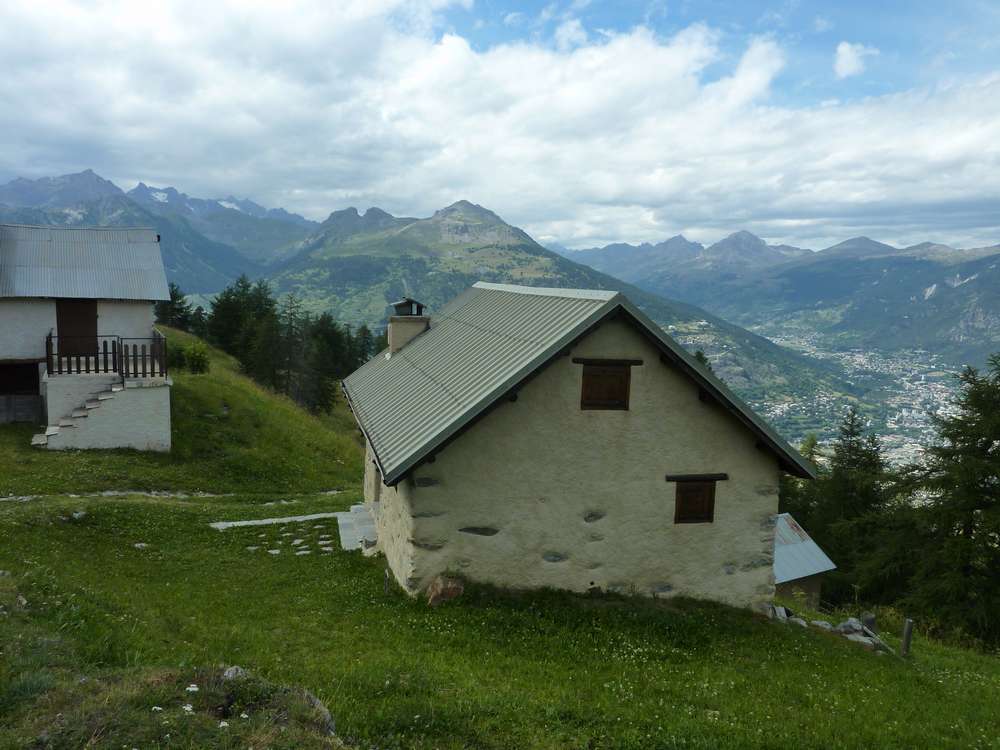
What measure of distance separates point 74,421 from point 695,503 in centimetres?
2481

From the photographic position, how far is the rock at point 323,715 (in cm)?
734

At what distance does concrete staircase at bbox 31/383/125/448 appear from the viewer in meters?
26.3

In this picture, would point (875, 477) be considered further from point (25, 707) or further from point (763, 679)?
point (25, 707)

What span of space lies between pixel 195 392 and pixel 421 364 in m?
19.5

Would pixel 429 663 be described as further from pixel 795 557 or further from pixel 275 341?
pixel 275 341

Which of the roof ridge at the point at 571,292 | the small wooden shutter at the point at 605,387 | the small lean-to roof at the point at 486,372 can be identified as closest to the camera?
the small lean-to roof at the point at 486,372

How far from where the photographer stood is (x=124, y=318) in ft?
100.0

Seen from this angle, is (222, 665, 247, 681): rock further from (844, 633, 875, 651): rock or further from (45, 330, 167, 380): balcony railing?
(45, 330, 167, 380): balcony railing

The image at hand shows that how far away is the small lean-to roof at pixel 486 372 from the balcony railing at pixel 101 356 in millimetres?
12997

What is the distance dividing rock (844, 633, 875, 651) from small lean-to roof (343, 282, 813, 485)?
4220 mm

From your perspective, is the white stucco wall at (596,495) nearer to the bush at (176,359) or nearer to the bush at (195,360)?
the bush at (195,360)

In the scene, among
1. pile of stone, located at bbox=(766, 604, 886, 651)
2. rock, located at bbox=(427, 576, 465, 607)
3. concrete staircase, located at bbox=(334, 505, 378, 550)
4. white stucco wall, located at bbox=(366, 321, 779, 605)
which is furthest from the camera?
concrete staircase, located at bbox=(334, 505, 378, 550)

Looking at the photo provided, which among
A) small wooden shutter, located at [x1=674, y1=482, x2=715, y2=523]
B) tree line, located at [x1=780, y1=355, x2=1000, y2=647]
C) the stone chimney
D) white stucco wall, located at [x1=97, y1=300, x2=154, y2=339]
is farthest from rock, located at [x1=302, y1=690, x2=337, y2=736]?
white stucco wall, located at [x1=97, y1=300, x2=154, y2=339]

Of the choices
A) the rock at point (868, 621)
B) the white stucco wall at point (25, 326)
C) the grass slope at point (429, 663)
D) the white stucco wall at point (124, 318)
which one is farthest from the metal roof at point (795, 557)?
the white stucco wall at point (25, 326)
